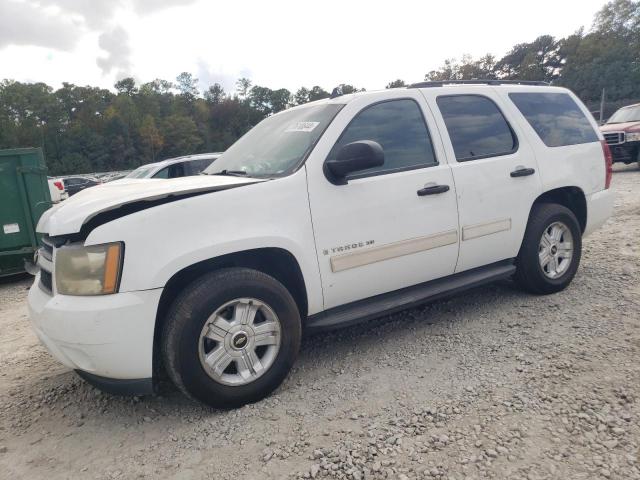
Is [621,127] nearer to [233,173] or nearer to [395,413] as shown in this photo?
[233,173]

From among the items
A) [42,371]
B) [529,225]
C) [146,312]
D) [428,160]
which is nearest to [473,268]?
[529,225]

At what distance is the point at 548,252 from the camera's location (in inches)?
160

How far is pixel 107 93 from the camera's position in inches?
3396

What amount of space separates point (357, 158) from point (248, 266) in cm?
98

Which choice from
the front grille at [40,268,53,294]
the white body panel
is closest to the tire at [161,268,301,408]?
the white body panel

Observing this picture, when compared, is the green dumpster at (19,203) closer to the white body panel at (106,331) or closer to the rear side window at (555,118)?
the white body panel at (106,331)

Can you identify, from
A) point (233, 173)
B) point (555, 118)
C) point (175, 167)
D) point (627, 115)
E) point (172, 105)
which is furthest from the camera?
point (172, 105)

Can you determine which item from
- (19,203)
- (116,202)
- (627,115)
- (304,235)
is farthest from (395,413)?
(627,115)

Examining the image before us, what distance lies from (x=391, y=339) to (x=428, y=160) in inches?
55.3

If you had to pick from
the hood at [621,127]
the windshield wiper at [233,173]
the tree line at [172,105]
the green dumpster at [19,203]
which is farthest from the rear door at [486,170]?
the tree line at [172,105]

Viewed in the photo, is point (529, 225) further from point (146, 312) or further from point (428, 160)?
point (146, 312)

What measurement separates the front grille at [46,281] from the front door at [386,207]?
162 centimetres

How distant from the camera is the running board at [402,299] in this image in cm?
297

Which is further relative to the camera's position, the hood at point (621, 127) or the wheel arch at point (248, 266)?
the hood at point (621, 127)
